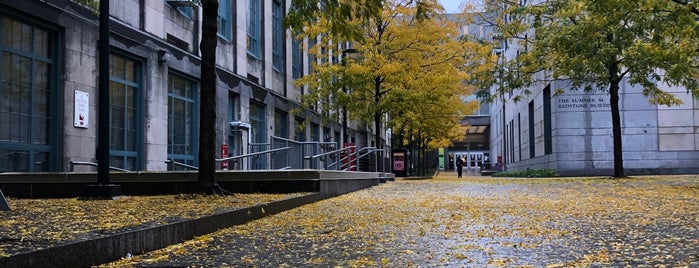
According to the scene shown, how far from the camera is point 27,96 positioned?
1261 cm

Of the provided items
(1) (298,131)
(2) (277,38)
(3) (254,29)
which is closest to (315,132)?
(1) (298,131)

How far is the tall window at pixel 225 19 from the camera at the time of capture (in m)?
21.3

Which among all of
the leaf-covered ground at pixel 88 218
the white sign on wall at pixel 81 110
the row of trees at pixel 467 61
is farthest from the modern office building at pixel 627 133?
the leaf-covered ground at pixel 88 218

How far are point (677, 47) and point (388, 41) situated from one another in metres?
13.0

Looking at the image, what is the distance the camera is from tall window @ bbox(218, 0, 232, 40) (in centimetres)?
2131

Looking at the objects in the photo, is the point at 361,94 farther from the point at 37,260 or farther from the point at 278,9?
the point at 37,260

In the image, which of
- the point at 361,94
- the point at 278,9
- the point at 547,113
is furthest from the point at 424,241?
the point at 547,113

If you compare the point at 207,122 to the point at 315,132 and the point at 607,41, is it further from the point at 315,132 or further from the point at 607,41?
the point at 315,132

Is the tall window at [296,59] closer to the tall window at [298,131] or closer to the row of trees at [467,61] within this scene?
the tall window at [298,131]

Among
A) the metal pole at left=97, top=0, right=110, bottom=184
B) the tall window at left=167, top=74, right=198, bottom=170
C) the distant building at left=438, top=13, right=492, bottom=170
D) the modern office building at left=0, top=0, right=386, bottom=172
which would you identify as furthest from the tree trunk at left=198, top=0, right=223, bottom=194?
the distant building at left=438, top=13, right=492, bottom=170

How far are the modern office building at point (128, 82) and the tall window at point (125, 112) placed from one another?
0.03 metres

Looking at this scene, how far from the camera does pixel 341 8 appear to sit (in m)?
10.2

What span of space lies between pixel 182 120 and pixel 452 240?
47.0 ft

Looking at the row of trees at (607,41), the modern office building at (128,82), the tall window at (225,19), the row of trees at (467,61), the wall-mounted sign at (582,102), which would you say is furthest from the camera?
the wall-mounted sign at (582,102)
